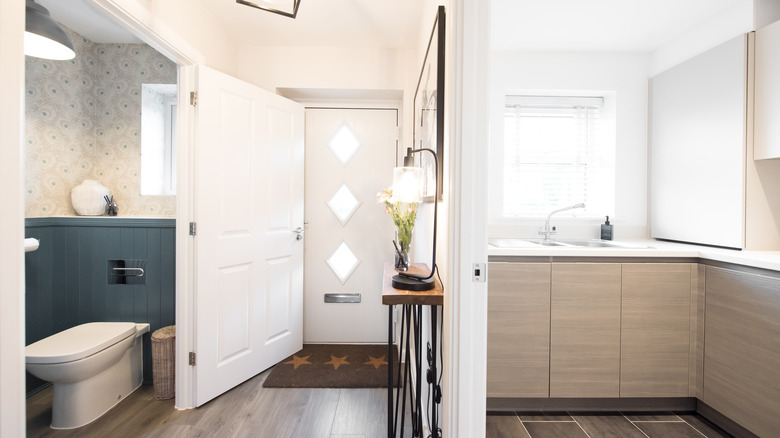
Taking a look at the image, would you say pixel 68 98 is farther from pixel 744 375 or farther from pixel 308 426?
pixel 744 375

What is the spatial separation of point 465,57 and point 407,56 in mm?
1870

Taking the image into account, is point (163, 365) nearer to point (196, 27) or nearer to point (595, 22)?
point (196, 27)

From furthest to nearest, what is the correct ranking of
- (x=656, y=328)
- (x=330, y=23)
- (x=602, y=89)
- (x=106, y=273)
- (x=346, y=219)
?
(x=346, y=219)
(x=602, y=89)
(x=330, y=23)
(x=106, y=273)
(x=656, y=328)

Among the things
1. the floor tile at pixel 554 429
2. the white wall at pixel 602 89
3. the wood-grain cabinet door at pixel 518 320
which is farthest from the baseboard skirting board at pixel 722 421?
the white wall at pixel 602 89

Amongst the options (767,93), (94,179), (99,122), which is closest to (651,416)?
(767,93)

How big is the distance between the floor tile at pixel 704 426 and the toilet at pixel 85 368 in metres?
3.23

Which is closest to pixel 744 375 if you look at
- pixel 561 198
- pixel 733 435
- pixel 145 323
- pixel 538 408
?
pixel 733 435

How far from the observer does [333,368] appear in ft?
8.36

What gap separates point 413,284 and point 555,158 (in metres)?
1.99

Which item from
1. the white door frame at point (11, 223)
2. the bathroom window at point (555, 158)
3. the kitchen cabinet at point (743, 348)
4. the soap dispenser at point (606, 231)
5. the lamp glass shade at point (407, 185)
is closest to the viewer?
the white door frame at point (11, 223)

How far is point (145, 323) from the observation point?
2303mm

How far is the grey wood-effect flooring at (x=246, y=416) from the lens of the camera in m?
1.79

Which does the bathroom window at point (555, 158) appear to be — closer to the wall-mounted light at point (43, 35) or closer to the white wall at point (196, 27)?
the white wall at point (196, 27)

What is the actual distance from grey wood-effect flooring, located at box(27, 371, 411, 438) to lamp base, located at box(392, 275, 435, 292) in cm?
100
